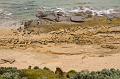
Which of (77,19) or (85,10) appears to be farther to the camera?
(85,10)

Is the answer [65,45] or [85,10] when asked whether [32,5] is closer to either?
[85,10]

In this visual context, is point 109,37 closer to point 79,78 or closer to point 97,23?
point 97,23

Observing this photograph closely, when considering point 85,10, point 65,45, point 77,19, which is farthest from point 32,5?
point 65,45

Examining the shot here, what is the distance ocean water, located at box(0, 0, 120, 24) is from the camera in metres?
28.8

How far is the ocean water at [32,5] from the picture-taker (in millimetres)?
28825

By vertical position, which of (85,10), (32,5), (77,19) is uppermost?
(77,19)

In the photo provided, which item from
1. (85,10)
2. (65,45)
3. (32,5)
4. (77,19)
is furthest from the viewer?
(32,5)

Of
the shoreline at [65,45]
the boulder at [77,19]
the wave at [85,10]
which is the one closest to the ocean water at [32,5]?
the wave at [85,10]

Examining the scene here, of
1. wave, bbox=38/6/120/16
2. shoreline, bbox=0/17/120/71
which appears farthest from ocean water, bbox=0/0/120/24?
shoreline, bbox=0/17/120/71

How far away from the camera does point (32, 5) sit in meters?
31.8

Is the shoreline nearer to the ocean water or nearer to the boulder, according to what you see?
the boulder

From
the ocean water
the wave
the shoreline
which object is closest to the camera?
the shoreline

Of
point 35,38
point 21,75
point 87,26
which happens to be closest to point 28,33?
point 35,38

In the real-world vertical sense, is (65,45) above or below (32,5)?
above
